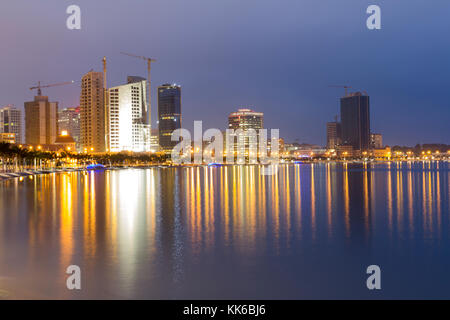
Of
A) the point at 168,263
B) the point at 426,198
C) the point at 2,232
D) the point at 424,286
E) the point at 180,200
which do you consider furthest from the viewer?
the point at 426,198

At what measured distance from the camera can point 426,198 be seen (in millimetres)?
36844

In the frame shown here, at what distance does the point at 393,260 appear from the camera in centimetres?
1521

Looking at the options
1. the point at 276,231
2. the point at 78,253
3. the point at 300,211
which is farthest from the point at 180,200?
the point at 78,253

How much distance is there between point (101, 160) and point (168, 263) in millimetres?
158278

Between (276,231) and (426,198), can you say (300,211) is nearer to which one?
(276,231)
